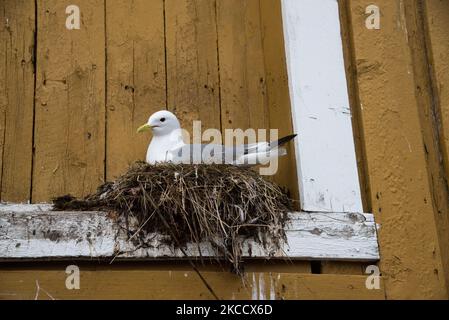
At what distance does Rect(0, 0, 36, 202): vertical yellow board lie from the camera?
3924 millimetres

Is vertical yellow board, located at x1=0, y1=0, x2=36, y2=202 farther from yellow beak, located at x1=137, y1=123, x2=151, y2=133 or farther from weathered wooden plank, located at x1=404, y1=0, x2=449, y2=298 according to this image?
weathered wooden plank, located at x1=404, y1=0, x2=449, y2=298

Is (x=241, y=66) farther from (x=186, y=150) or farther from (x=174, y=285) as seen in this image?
(x=174, y=285)

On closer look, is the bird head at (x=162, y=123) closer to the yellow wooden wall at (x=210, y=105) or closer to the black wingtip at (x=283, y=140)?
the yellow wooden wall at (x=210, y=105)

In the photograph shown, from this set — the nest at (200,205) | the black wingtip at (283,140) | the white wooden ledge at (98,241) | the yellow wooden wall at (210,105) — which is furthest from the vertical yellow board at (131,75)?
the black wingtip at (283,140)

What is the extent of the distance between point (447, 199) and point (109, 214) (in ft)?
5.35

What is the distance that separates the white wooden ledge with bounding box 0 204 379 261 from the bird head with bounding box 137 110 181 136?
74 cm

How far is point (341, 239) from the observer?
3.59 metres

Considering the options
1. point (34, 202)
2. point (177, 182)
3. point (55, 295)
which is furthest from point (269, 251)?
point (34, 202)

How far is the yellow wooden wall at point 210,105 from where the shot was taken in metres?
3.52

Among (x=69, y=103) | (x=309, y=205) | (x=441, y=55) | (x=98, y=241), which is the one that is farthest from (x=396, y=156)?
(x=69, y=103)

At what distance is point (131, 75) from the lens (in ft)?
14.2

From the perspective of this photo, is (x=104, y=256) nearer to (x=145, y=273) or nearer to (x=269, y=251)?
(x=145, y=273)

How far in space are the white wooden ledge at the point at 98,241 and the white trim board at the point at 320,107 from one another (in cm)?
17

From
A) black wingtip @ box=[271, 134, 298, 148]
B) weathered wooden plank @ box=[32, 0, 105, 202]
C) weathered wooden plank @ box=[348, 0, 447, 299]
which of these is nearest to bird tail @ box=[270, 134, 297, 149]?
black wingtip @ box=[271, 134, 298, 148]
